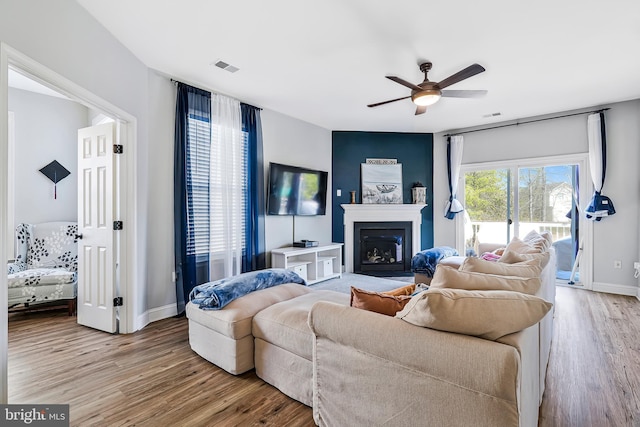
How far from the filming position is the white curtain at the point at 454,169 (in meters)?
5.45

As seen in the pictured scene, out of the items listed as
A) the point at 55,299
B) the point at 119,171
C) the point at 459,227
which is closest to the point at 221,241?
the point at 119,171

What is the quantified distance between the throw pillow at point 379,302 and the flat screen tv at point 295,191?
9.61 ft

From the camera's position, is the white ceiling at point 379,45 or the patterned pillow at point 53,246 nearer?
the white ceiling at point 379,45

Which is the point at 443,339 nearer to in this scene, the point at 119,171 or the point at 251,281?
the point at 251,281

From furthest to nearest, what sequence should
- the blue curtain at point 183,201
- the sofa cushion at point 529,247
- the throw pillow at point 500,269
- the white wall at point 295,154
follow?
the white wall at point 295,154 < the blue curtain at point 183,201 < the sofa cushion at point 529,247 < the throw pillow at point 500,269

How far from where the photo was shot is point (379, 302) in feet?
5.11

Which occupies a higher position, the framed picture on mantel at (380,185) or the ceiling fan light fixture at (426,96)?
the ceiling fan light fixture at (426,96)

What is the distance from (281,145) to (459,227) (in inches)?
138

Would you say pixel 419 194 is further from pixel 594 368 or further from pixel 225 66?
pixel 225 66

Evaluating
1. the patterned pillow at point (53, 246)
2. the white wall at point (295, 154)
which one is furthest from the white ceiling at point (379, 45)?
the patterned pillow at point (53, 246)

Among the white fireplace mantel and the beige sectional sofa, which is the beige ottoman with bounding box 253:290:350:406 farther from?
the white fireplace mantel

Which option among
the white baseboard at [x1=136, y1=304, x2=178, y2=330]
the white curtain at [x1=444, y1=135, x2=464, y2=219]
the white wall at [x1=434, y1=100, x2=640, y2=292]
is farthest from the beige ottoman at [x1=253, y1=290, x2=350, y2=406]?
the white wall at [x1=434, y1=100, x2=640, y2=292]

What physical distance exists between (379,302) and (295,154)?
3.72 metres

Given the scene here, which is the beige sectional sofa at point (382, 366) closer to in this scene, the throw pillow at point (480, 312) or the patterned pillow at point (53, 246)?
the throw pillow at point (480, 312)
